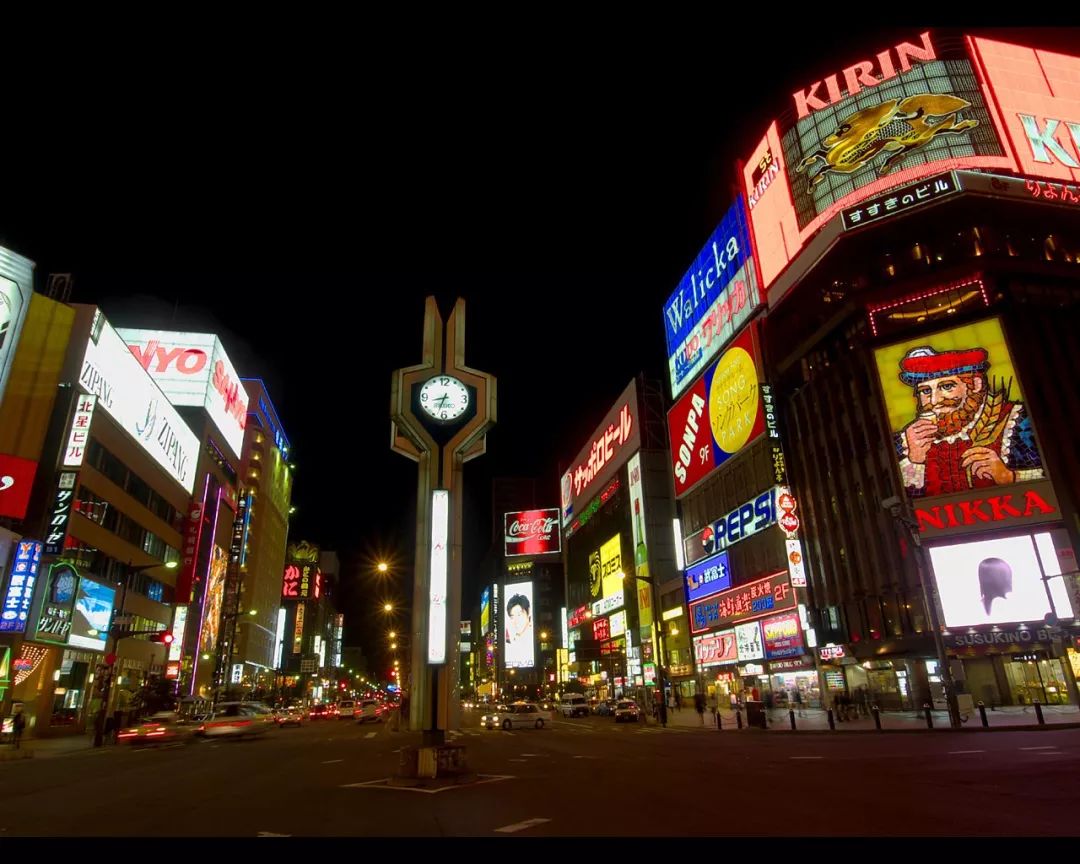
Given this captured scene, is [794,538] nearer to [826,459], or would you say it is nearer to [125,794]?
[826,459]

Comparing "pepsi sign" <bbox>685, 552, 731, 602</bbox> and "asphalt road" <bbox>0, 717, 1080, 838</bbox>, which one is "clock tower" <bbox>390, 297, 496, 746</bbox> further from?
"pepsi sign" <bbox>685, 552, 731, 602</bbox>

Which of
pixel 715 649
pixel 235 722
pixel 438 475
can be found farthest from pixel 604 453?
pixel 438 475

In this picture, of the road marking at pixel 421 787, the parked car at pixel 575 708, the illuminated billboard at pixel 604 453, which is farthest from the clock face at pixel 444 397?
the illuminated billboard at pixel 604 453

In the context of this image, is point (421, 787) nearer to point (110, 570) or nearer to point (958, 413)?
point (958, 413)

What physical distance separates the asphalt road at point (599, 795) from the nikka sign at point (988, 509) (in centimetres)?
2194

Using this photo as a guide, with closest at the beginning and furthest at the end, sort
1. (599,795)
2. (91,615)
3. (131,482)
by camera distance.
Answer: (599,795)
(91,615)
(131,482)

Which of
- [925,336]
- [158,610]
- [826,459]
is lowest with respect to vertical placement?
[158,610]

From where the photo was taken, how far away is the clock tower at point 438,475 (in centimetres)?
1484

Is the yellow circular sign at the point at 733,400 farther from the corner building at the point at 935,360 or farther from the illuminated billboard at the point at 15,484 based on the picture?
the illuminated billboard at the point at 15,484

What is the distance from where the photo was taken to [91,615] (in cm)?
4012

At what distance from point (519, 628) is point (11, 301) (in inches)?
3359

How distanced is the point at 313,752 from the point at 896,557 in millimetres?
36566
